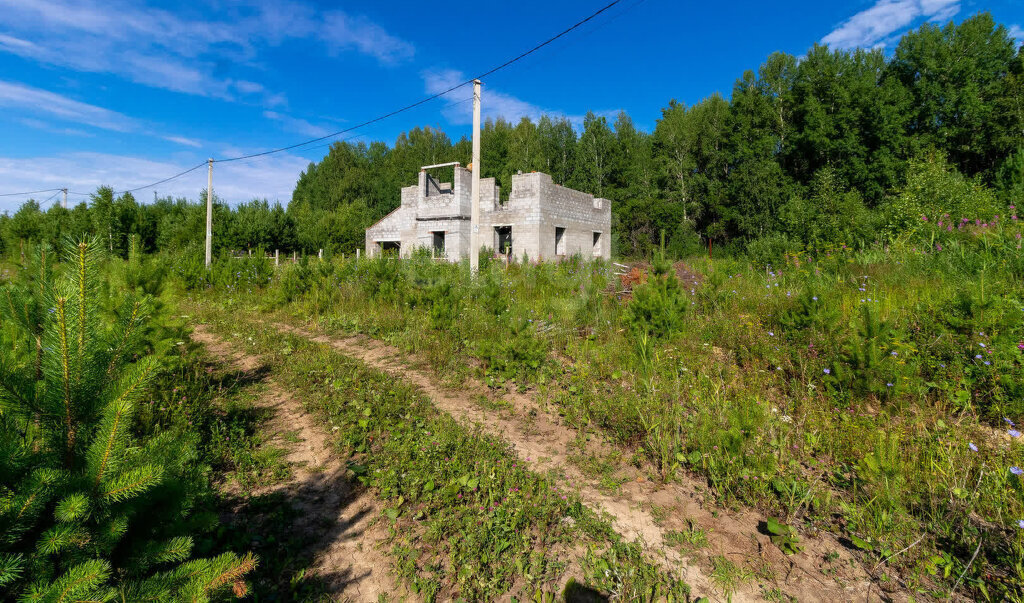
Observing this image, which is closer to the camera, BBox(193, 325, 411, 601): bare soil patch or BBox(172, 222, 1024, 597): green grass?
BBox(193, 325, 411, 601): bare soil patch

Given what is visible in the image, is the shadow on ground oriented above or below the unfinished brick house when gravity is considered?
below

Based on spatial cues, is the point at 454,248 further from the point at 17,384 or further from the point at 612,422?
the point at 17,384

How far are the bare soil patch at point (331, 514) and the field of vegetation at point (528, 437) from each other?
0.02m

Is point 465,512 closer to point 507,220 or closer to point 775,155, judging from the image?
point 507,220

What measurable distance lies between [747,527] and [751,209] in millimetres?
30077

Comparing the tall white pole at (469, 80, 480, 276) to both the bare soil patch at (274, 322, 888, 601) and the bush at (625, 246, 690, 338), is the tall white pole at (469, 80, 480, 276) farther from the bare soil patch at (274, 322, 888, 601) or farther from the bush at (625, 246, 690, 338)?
the bare soil patch at (274, 322, 888, 601)

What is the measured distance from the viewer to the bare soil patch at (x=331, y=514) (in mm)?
2045

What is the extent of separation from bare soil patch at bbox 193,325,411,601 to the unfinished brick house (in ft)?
39.2

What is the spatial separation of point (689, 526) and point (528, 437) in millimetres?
1383

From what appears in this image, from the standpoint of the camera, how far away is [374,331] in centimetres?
673

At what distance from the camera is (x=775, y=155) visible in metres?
29.9

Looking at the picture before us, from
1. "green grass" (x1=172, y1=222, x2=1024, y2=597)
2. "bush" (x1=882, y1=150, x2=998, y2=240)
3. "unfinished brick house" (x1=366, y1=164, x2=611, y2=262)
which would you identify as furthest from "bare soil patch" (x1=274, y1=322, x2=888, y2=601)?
"unfinished brick house" (x1=366, y1=164, x2=611, y2=262)

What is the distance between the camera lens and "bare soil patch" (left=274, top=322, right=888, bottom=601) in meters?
1.94

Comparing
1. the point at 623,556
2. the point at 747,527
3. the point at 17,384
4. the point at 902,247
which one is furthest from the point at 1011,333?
the point at 17,384
